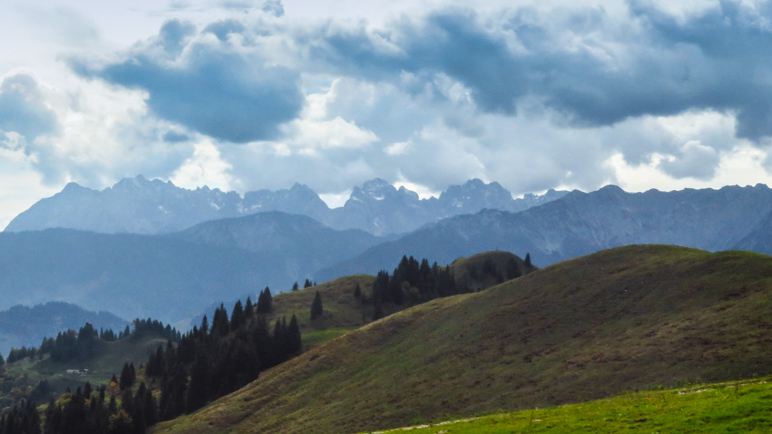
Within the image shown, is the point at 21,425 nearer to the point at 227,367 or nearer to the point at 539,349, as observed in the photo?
the point at 227,367

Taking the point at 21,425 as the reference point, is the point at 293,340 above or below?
above

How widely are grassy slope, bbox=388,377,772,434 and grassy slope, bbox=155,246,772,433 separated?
2559 centimetres

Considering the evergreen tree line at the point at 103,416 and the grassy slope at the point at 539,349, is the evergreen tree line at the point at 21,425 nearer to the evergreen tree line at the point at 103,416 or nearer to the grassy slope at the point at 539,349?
the evergreen tree line at the point at 103,416

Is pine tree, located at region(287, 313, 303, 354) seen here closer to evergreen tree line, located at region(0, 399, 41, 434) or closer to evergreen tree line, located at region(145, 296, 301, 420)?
evergreen tree line, located at region(145, 296, 301, 420)

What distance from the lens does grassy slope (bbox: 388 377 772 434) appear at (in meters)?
35.2

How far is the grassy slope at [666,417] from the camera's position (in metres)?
35.2

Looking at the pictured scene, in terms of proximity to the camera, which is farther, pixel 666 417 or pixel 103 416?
pixel 103 416

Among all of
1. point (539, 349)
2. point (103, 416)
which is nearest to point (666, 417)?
point (539, 349)

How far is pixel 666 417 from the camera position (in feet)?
128

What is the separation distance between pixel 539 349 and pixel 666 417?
199ft

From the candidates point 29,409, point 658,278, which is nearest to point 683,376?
point 658,278

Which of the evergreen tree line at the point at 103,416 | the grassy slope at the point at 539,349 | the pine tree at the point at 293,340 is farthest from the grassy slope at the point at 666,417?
the pine tree at the point at 293,340

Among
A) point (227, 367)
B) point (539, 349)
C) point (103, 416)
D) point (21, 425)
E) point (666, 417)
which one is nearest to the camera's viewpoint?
point (666, 417)

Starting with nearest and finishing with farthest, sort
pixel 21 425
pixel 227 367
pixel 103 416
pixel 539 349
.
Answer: pixel 539 349 < pixel 103 416 < pixel 21 425 < pixel 227 367
